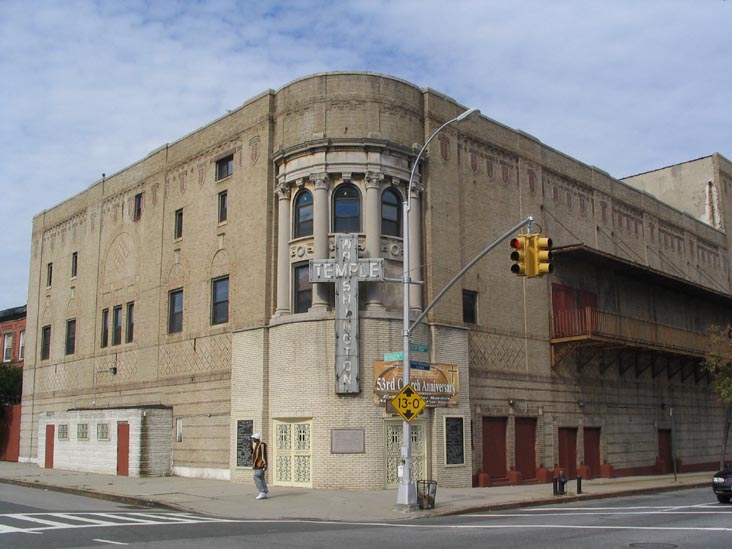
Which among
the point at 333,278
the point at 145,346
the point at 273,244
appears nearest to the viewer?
the point at 333,278

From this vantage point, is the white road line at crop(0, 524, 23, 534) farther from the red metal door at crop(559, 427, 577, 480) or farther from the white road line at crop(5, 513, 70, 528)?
the red metal door at crop(559, 427, 577, 480)

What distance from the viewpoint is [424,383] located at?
27.6m

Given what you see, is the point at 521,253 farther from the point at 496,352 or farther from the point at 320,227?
the point at 496,352

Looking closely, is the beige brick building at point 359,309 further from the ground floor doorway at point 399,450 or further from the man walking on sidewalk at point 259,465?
the man walking on sidewalk at point 259,465

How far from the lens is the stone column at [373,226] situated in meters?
27.2

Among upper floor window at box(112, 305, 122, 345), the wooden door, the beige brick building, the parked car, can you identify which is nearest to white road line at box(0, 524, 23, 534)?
the beige brick building

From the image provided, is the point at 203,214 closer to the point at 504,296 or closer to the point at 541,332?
the point at 504,296

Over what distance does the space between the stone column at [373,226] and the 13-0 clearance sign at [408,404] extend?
239 inches

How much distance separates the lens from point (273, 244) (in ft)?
96.9

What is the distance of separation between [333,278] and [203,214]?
9155 millimetres

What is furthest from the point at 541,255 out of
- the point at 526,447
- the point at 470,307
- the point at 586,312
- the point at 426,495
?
the point at 586,312

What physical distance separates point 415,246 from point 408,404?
336 inches

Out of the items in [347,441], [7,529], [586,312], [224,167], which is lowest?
[7,529]

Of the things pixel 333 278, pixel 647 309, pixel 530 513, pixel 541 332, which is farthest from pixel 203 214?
pixel 647 309
